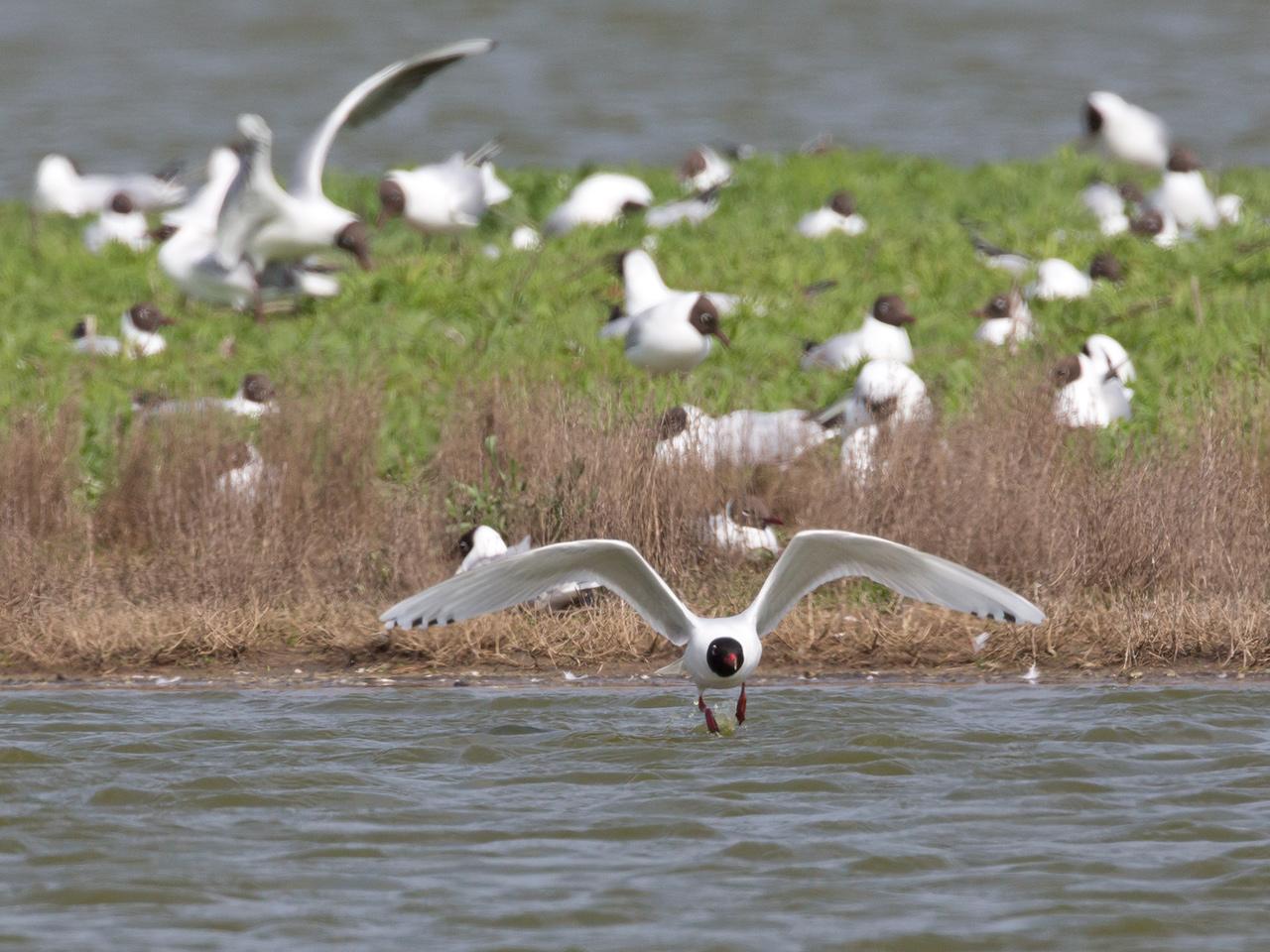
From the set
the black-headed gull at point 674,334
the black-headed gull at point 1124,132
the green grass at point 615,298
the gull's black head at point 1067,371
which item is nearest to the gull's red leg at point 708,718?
the green grass at point 615,298

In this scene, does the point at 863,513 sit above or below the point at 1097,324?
below

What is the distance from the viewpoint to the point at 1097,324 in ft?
40.3

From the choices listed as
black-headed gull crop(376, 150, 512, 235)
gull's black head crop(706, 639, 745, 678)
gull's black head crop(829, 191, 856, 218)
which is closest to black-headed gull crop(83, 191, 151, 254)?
black-headed gull crop(376, 150, 512, 235)

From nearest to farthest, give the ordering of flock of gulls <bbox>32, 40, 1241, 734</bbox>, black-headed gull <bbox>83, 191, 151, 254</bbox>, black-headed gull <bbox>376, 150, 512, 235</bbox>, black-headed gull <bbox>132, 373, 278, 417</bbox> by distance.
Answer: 1. flock of gulls <bbox>32, 40, 1241, 734</bbox>
2. black-headed gull <bbox>132, 373, 278, 417</bbox>
3. black-headed gull <bbox>376, 150, 512, 235</bbox>
4. black-headed gull <bbox>83, 191, 151, 254</bbox>

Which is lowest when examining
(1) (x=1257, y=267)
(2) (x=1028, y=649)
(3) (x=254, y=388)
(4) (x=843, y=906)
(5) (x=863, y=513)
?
(4) (x=843, y=906)

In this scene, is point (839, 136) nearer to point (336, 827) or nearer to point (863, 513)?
point (863, 513)

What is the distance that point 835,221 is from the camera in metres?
15.0

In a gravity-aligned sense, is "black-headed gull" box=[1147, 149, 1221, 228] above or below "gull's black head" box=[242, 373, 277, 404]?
above

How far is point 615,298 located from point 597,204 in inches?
94.7

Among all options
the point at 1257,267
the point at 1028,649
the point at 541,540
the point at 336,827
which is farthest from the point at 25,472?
the point at 1257,267

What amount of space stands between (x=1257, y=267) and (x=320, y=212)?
569cm

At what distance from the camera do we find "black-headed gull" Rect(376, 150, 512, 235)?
14.3 metres

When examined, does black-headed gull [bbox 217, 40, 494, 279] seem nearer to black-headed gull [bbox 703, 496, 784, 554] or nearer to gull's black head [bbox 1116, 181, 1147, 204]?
black-headed gull [bbox 703, 496, 784, 554]

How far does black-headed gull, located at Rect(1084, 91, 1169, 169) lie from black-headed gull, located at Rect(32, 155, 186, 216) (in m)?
8.02
